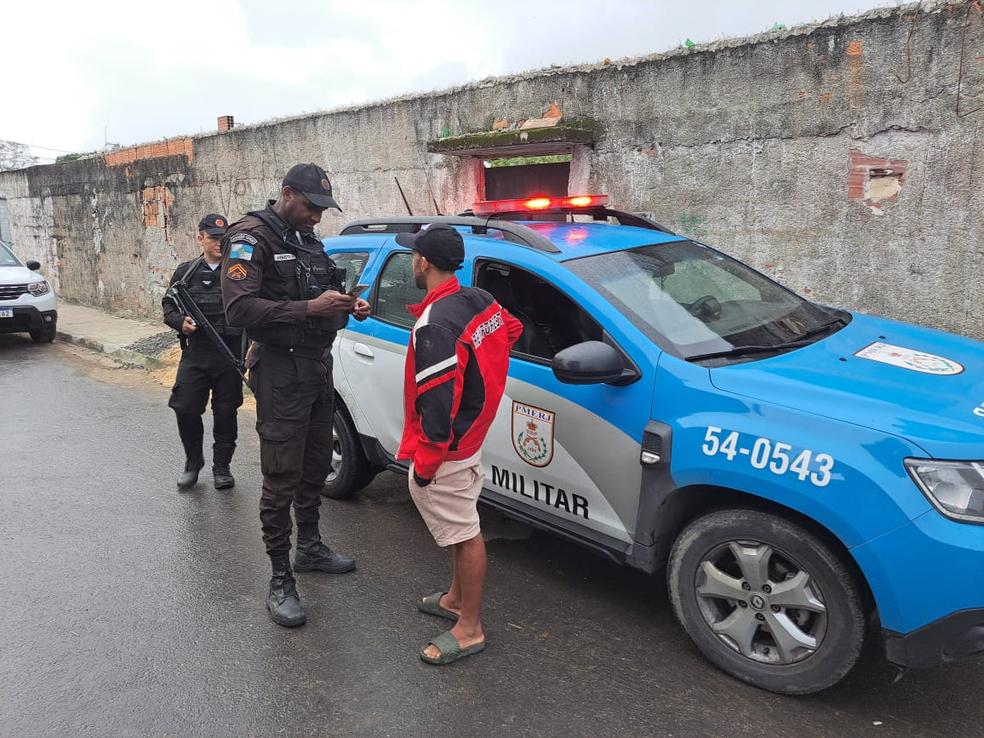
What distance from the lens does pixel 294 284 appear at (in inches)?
127

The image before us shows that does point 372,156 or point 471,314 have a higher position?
point 372,156

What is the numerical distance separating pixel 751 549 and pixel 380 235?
2711 mm

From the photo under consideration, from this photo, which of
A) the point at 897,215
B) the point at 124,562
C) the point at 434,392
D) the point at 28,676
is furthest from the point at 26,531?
the point at 897,215

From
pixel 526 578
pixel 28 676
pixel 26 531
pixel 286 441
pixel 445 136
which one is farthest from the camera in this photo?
pixel 445 136

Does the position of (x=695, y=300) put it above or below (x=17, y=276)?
above

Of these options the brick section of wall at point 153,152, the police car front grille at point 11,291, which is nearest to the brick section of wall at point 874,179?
the brick section of wall at point 153,152

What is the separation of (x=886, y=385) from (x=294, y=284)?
238 cm

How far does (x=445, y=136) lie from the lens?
7480 millimetres

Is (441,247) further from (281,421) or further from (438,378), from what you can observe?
(281,421)

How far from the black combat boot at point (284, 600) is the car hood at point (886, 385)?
203 cm

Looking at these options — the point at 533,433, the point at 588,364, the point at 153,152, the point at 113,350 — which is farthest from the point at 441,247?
the point at 153,152

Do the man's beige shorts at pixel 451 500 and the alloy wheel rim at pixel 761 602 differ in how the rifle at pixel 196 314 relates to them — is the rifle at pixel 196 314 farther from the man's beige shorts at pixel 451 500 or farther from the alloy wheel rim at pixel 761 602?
the alloy wheel rim at pixel 761 602

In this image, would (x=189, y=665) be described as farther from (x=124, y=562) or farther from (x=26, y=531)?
(x=26, y=531)

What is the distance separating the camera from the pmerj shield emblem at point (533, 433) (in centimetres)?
318
